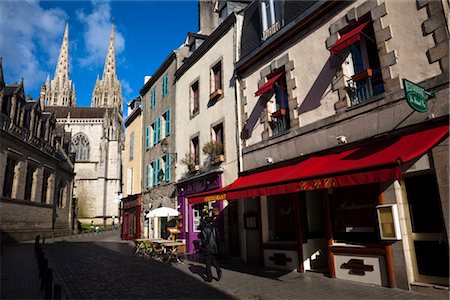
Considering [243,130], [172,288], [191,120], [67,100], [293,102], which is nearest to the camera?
[172,288]

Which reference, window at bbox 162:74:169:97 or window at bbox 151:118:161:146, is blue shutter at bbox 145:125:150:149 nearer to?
window at bbox 151:118:161:146

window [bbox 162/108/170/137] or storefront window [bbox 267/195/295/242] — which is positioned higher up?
window [bbox 162/108/170/137]

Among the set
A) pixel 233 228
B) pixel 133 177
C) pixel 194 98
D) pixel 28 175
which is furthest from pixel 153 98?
pixel 28 175

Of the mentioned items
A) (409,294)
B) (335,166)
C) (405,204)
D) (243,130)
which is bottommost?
(409,294)

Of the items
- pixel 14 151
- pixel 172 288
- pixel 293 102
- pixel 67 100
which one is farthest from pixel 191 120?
pixel 67 100

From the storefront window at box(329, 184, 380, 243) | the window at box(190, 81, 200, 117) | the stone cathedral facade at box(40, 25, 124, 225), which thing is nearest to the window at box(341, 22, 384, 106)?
the storefront window at box(329, 184, 380, 243)

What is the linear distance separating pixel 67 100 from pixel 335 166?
3458 inches

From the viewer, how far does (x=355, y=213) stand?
749 centimetres

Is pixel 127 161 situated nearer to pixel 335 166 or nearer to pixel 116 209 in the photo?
pixel 335 166

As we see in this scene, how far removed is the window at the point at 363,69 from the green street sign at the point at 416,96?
52.2 inches

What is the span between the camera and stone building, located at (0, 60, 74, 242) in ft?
71.5

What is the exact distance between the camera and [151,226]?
1958 cm

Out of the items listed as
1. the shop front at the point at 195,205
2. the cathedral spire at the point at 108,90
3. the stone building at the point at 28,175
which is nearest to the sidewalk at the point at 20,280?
the shop front at the point at 195,205

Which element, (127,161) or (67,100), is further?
(67,100)
